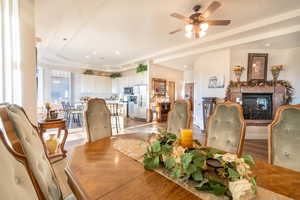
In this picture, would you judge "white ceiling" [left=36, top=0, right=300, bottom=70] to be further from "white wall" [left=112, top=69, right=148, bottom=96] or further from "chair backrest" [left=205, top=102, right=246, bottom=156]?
"chair backrest" [left=205, top=102, right=246, bottom=156]

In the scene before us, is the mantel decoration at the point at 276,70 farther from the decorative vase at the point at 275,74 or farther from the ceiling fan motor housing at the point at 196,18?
the ceiling fan motor housing at the point at 196,18

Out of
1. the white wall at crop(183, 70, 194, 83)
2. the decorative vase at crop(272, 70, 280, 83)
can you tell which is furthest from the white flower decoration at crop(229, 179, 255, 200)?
the white wall at crop(183, 70, 194, 83)

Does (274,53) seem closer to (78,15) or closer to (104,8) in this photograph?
(104,8)

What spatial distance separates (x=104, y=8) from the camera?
286cm

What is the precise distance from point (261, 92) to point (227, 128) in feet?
12.3

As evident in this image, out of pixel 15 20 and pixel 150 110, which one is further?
pixel 150 110

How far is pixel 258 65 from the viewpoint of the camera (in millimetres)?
4457

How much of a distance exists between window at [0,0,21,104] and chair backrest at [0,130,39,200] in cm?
168

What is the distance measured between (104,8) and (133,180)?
3.17m

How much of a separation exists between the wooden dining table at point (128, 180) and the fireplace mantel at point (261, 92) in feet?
12.6

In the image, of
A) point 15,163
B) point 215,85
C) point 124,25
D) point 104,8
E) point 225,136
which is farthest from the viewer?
point 215,85

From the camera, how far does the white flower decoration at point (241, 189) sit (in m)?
0.63

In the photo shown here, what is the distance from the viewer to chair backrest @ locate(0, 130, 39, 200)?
467mm

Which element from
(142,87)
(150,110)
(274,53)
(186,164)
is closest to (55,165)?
(186,164)
